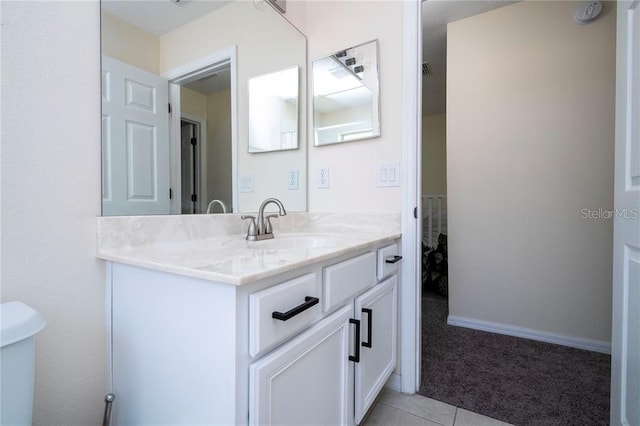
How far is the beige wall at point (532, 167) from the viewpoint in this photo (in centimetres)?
190

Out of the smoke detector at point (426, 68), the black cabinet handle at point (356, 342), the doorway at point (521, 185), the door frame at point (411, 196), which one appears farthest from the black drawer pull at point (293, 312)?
the smoke detector at point (426, 68)

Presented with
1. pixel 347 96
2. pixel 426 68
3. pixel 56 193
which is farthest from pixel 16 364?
pixel 426 68

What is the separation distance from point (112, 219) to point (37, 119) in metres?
0.30

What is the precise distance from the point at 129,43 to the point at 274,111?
779 mm

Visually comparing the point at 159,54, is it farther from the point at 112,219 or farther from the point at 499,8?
the point at 499,8

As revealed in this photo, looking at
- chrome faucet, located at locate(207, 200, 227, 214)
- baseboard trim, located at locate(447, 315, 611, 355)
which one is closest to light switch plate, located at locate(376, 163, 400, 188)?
chrome faucet, located at locate(207, 200, 227, 214)

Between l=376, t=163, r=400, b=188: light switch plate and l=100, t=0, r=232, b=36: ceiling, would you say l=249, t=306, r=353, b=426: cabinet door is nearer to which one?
l=376, t=163, r=400, b=188: light switch plate

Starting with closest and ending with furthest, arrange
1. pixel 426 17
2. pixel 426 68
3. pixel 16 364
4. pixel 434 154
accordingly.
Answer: pixel 16 364
pixel 426 17
pixel 426 68
pixel 434 154

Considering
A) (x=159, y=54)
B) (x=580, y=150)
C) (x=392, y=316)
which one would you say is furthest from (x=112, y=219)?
(x=580, y=150)

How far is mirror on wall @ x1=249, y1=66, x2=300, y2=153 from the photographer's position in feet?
4.89

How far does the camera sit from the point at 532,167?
2074 mm

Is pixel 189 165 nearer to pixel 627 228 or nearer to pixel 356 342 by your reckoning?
pixel 356 342

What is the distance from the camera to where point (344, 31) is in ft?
5.15

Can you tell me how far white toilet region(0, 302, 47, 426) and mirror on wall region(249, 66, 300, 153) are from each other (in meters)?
1.07
